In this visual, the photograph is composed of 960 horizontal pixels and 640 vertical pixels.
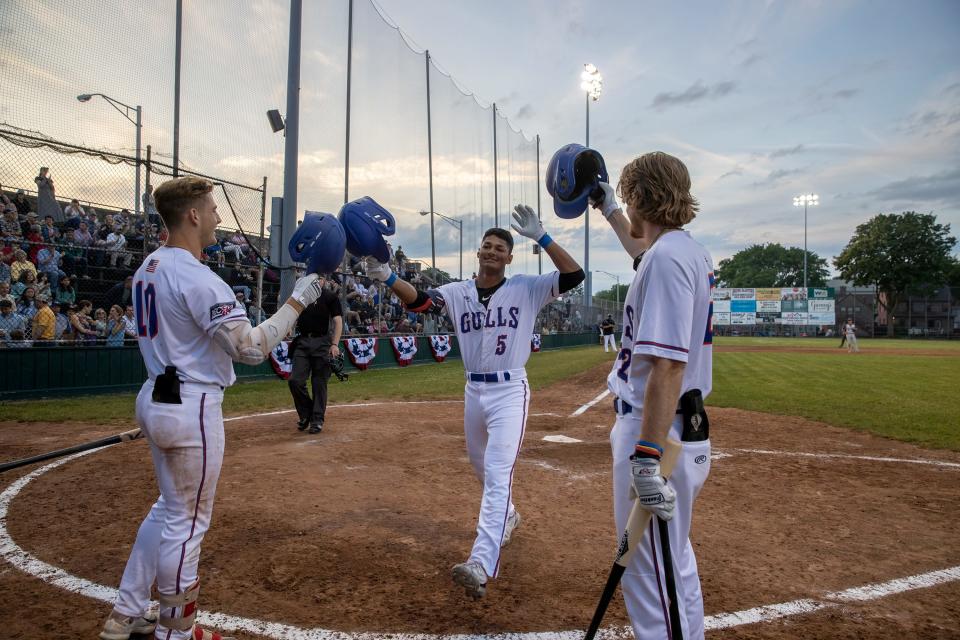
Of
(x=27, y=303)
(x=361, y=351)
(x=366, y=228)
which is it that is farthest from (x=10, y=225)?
(x=366, y=228)

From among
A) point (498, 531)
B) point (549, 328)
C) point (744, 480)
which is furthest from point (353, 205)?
point (549, 328)

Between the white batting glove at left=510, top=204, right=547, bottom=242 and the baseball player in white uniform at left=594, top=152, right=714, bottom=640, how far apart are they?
1.61m

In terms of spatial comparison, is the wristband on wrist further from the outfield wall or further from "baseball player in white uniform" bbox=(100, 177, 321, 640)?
the outfield wall

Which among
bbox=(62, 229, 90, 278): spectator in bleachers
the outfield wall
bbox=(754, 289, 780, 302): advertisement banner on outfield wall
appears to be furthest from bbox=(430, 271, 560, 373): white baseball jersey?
bbox=(754, 289, 780, 302): advertisement banner on outfield wall

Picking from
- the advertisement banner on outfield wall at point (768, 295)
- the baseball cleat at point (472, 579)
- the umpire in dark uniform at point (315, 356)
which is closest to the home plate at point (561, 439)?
the umpire in dark uniform at point (315, 356)

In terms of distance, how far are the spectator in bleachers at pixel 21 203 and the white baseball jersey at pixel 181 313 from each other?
10977 mm

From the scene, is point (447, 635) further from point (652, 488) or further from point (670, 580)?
point (652, 488)

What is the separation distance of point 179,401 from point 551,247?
2463mm

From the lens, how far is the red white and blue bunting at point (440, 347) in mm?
22000

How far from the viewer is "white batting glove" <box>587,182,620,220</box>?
3.25 m

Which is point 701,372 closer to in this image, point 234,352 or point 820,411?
point 234,352

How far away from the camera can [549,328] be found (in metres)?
36.6

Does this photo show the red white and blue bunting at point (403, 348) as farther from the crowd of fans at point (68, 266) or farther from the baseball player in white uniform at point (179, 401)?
the baseball player in white uniform at point (179, 401)

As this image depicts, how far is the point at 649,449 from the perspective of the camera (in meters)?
1.95
